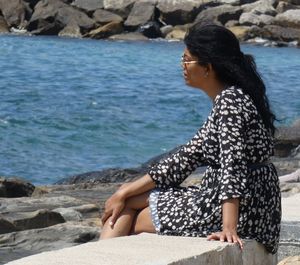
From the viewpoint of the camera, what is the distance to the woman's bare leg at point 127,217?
4.57 meters

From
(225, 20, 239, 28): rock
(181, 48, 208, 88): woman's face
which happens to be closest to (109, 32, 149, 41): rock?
(225, 20, 239, 28): rock

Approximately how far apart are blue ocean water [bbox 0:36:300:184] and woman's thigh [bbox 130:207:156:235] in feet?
18.8

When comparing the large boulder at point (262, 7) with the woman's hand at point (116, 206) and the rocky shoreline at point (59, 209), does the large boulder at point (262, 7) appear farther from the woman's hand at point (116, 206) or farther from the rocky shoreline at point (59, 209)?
the woman's hand at point (116, 206)

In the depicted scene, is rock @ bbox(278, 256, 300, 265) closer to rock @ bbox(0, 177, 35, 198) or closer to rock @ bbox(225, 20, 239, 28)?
rock @ bbox(0, 177, 35, 198)

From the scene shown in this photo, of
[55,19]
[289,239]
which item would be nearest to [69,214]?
[289,239]

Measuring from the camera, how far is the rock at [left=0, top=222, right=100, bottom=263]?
6.97 metres

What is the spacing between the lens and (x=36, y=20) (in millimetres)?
43594

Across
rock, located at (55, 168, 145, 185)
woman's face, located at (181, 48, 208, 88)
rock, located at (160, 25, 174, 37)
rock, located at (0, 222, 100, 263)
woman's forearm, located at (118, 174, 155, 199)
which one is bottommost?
rock, located at (160, 25, 174, 37)

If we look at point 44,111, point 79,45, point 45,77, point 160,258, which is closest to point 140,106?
point 44,111

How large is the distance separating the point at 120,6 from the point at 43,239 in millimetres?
38263

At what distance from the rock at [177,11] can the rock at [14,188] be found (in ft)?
109

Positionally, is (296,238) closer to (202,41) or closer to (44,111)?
(202,41)

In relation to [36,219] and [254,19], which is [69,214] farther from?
[254,19]

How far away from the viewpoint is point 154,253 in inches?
160
